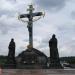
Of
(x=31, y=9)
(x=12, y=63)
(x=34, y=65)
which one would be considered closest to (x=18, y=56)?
(x=12, y=63)

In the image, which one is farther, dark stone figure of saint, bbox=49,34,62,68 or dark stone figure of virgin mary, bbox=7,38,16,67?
dark stone figure of virgin mary, bbox=7,38,16,67

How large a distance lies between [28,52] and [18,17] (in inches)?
240

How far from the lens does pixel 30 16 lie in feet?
139

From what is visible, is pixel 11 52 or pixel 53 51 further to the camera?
pixel 11 52

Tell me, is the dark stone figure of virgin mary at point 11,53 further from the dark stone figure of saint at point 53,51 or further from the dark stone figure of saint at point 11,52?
the dark stone figure of saint at point 53,51

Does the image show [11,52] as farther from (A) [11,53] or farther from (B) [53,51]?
(B) [53,51]

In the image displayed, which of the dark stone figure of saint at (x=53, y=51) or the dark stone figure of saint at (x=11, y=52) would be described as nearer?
the dark stone figure of saint at (x=53, y=51)

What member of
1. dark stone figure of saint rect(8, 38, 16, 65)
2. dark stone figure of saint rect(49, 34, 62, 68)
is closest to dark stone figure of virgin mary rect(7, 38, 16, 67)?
dark stone figure of saint rect(8, 38, 16, 65)

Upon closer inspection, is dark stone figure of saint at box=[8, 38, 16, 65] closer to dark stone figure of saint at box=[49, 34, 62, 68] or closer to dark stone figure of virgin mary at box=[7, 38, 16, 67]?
dark stone figure of virgin mary at box=[7, 38, 16, 67]

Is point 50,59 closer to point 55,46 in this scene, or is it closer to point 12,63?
point 55,46

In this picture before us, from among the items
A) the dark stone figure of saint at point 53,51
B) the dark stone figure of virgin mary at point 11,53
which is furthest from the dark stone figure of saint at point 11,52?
the dark stone figure of saint at point 53,51

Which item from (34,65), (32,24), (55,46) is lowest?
(34,65)

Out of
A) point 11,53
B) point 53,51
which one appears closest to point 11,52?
point 11,53

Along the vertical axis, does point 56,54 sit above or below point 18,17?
below
